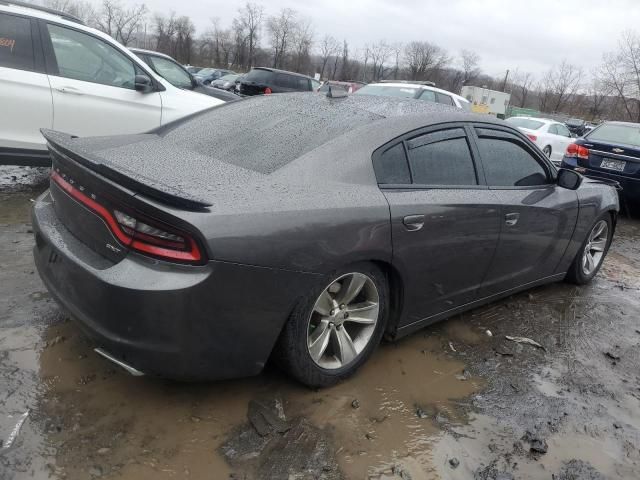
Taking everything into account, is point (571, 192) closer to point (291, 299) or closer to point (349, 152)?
point (349, 152)

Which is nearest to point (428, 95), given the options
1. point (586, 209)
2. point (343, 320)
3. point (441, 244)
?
point (586, 209)

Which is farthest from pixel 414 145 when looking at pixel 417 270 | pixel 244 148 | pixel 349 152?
pixel 244 148

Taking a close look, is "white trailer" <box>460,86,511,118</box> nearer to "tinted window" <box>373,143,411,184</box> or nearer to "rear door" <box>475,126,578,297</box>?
"rear door" <box>475,126,578,297</box>

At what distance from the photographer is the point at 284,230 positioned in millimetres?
2215

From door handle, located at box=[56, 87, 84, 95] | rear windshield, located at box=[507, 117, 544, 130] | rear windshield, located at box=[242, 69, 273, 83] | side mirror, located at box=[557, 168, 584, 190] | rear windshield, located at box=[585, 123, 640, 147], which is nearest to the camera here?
side mirror, located at box=[557, 168, 584, 190]

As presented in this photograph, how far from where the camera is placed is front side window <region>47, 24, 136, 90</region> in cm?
512

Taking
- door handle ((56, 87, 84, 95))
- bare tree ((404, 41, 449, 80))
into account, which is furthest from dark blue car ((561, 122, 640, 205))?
bare tree ((404, 41, 449, 80))

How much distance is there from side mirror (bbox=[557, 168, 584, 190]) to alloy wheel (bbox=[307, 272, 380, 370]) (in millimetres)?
2067

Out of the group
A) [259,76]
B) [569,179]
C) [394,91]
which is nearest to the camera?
[569,179]

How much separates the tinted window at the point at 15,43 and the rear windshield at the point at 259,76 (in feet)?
35.8

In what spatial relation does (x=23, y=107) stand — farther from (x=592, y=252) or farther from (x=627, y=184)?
(x=627, y=184)

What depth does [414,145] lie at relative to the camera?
115 inches

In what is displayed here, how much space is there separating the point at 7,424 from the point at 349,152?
2.00m

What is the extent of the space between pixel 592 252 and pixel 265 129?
3698mm
